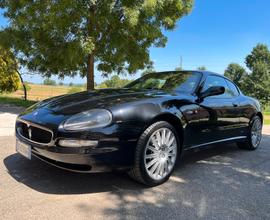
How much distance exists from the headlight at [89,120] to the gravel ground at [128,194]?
0.73 meters

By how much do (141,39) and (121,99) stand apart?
823 cm

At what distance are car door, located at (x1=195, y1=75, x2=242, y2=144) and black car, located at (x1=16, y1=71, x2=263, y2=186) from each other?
14mm

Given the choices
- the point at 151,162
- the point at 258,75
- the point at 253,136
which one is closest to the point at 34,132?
the point at 151,162

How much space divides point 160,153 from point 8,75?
689 inches

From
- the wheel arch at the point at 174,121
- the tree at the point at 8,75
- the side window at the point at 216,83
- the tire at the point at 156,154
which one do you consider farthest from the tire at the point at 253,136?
the tree at the point at 8,75

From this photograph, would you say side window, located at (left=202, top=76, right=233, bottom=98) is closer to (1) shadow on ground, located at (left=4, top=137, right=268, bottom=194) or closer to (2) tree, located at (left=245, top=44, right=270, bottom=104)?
(1) shadow on ground, located at (left=4, top=137, right=268, bottom=194)

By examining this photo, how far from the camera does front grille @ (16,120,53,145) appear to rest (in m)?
2.96

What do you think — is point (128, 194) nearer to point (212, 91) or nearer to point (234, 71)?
point (212, 91)

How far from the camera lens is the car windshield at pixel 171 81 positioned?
4.21 m

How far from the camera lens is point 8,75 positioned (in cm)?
1855

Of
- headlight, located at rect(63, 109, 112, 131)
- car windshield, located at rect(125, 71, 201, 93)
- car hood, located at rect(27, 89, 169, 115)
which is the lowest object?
headlight, located at rect(63, 109, 112, 131)

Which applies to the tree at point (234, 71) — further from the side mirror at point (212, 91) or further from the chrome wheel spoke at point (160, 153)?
the chrome wheel spoke at point (160, 153)

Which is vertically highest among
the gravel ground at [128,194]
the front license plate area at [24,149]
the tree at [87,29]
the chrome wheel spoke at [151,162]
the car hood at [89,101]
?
the tree at [87,29]

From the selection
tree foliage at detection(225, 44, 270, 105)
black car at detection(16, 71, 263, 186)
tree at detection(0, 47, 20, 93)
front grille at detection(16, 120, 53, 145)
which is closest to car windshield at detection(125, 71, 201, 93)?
black car at detection(16, 71, 263, 186)
